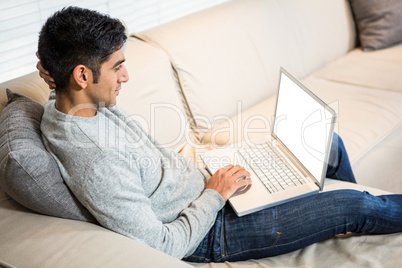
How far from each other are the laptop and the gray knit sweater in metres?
0.15

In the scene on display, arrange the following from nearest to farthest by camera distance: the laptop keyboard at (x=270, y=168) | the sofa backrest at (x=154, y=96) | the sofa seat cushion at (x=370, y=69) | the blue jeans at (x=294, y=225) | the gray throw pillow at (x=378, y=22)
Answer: the blue jeans at (x=294, y=225) < the laptop keyboard at (x=270, y=168) < the sofa backrest at (x=154, y=96) < the sofa seat cushion at (x=370, y=69) < the gray throw pillow at (x=378, y=22)

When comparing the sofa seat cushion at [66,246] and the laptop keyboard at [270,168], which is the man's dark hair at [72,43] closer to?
the sofa seat cushion at [66,246]

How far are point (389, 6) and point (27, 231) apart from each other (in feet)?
7.57

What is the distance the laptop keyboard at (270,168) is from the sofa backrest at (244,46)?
1.26 ft

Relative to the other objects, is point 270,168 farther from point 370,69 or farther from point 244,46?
point 370,69

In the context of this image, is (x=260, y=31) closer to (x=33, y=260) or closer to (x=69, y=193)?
(x=69, y=193)

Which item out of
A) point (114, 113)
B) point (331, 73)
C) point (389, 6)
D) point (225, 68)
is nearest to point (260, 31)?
point (225, 68)

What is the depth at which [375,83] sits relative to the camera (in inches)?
88.1

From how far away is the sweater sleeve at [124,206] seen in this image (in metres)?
1.05

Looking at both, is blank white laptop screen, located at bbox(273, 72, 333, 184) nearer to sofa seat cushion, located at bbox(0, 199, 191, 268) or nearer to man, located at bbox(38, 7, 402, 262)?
man, located at bbox(38, 7, 402, 262)

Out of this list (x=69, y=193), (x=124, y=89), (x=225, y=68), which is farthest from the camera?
(x=225, y=68)

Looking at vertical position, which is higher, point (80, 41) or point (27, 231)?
point (80, 41)

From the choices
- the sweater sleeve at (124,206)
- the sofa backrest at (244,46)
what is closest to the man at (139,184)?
the sweater sleeve at (124,206)

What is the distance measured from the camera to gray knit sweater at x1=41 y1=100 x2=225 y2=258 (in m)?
1.06
